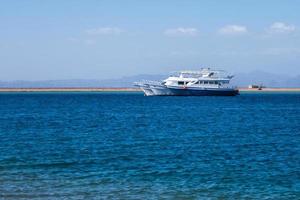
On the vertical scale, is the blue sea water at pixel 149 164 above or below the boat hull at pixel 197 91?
below

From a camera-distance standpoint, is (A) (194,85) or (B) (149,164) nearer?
(B) (149,164)

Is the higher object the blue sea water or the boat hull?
the boat hull

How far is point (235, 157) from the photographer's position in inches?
1106

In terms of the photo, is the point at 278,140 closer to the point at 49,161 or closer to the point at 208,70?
the point at 49,161

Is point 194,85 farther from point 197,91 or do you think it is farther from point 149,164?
point 149,164

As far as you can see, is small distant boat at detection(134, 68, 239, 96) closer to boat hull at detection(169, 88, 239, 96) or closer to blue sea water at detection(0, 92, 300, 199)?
boat hull at detection(169, 88, 239, 96)

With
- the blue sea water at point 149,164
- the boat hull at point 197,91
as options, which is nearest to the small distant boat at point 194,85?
the boat hull at point 197,91

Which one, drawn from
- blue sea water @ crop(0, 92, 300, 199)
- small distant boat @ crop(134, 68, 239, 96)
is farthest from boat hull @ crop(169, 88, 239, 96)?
blue sea water @ crop(0, 92, 300, 199)

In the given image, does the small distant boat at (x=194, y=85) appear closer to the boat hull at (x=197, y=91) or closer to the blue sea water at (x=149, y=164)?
the boat hull at (x=197, y=91)

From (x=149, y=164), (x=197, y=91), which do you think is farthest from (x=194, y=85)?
(x=149, y=164)

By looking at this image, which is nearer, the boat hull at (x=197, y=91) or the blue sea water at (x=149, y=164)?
the blue sea water at (x=149, y=164)

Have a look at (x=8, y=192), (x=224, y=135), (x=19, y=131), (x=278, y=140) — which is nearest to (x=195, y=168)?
(x=8, y=192)

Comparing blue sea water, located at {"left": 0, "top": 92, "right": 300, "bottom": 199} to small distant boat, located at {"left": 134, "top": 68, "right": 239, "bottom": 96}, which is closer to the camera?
blue sea water, located at {"left": 0, "top": 92, "right": 300, "bottom": 199}

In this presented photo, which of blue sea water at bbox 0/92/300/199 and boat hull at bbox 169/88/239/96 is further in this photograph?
boat hull at bbox 169/88/239/96
